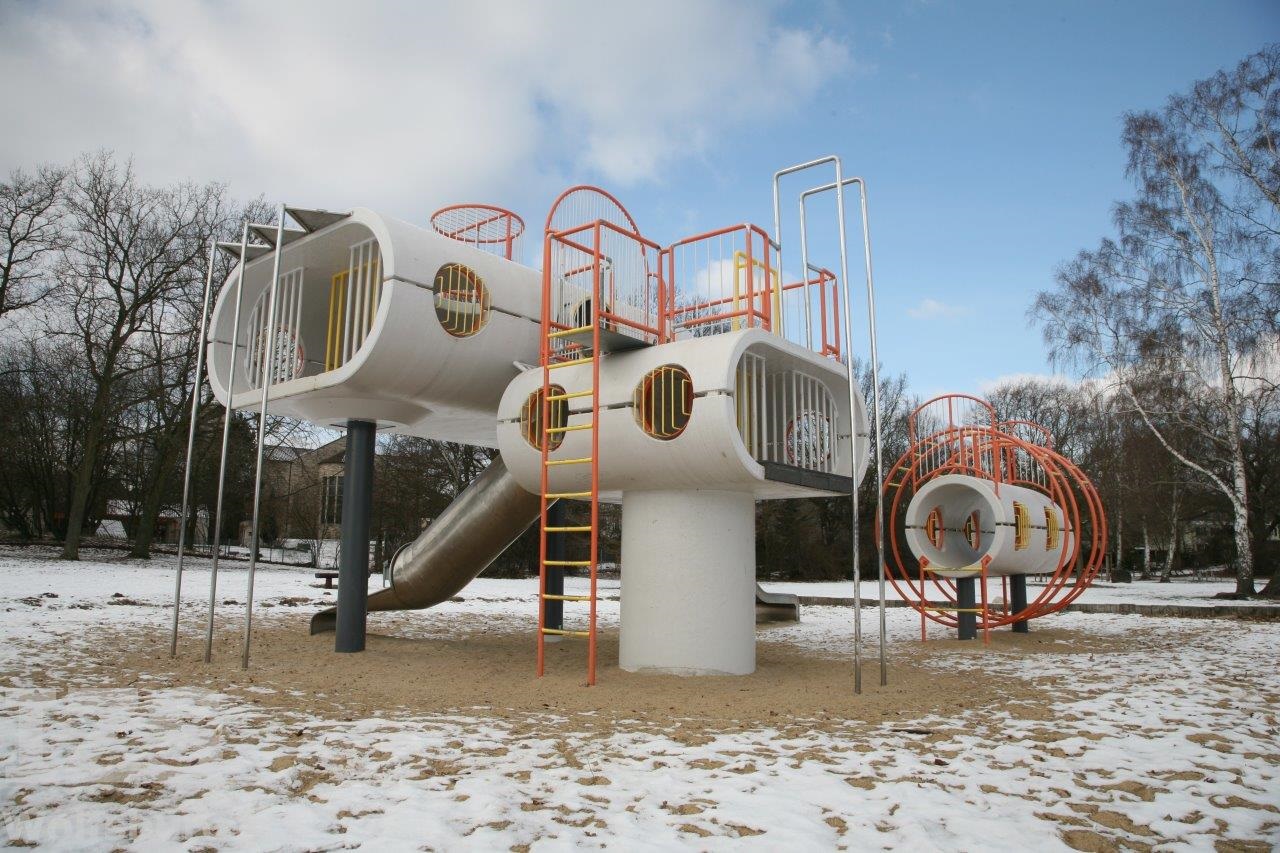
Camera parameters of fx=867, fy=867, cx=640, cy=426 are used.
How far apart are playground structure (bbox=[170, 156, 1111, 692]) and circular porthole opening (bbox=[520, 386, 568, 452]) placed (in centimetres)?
3

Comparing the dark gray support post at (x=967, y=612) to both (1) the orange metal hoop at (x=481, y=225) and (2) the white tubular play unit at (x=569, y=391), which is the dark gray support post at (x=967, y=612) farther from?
(1) the orange metal hoop at (x=481, y=225)

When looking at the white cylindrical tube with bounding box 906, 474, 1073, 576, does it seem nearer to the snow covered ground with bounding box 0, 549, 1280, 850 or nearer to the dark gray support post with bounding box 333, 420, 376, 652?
the snow covered ground with bounding box 0, 549, 1280, 850

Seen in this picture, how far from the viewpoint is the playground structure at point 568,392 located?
8.92 meters

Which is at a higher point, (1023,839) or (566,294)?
(566,294)

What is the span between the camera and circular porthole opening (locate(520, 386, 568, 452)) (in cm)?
992

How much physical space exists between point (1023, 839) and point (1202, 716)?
4.16 metres

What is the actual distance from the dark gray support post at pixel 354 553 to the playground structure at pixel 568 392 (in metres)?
0.03

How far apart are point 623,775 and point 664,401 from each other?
4.59 meters

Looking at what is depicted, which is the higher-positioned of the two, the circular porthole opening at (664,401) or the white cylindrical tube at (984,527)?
the circular porthole opening at (664,401)

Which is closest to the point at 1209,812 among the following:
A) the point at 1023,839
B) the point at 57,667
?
the point at 1023,839

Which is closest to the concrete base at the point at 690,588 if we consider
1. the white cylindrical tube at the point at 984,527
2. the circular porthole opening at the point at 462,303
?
the circular porthole opening at the point at 462,303

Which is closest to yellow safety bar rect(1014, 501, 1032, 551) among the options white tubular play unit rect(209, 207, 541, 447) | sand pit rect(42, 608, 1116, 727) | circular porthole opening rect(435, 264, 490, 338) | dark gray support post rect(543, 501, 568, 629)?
sand pit rect(42, 608, 1116, 727)

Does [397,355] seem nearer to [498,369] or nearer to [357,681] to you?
[498,369]

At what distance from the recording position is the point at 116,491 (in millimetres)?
41031
